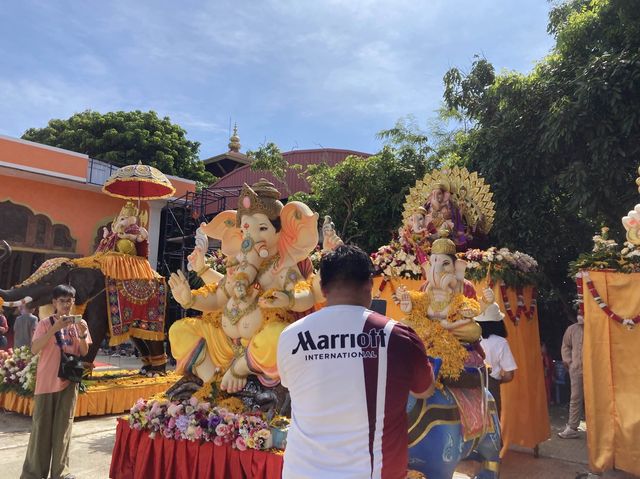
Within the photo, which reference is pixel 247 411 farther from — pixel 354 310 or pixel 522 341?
pixel 522 341

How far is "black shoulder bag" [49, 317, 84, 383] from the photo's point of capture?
12.6 feet

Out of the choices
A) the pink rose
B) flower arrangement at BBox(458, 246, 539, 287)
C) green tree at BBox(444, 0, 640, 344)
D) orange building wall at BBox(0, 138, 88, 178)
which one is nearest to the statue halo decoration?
flower arrangement at BBox(458, 246, 539, 287)

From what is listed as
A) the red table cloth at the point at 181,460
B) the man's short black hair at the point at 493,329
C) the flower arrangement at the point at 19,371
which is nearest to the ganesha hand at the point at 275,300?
the red table cloth at the point at 181,460

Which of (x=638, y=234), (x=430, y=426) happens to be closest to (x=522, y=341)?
(x=638, y=234)

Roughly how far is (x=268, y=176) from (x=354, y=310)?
13810mm

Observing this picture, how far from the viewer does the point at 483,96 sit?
885 centimetres

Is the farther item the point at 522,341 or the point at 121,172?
the point at 121,172

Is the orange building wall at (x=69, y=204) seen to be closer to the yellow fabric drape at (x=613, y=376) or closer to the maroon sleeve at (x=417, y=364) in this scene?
the yellow fabric drape at (x=613, y=376)

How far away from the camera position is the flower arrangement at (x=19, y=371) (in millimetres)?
6129

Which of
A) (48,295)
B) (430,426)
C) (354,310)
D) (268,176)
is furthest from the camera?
(268,176)

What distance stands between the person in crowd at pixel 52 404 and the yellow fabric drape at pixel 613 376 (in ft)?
14.3

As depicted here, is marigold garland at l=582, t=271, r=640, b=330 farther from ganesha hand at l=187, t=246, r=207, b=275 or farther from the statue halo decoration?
ganesha hand at l=187, t=246, r=207, b=275

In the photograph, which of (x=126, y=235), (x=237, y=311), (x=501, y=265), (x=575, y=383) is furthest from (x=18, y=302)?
(x=575, y=383)

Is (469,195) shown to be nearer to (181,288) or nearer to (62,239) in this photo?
(181,288)
